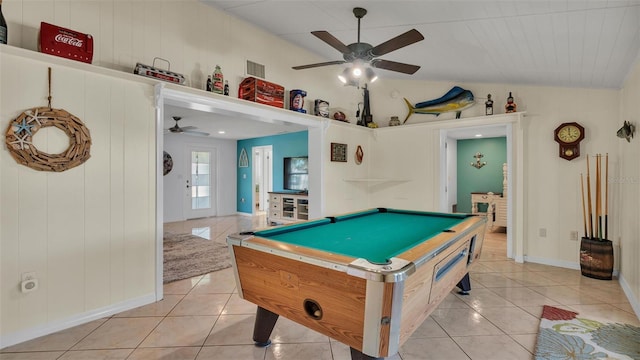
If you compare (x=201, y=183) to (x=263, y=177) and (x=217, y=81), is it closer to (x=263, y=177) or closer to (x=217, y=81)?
(x=263, y=177)

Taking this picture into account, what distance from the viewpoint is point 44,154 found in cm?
216

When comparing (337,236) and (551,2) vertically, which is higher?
→ (551,2)

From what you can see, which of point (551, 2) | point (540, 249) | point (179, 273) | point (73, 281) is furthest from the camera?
point (540, 249)

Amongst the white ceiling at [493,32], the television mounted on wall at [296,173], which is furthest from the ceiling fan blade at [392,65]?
the television mounted on wall at [296,173]

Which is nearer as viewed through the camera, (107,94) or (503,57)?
(107,94)

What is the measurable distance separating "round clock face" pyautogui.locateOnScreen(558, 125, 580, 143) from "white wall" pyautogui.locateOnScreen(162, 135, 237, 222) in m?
7.48

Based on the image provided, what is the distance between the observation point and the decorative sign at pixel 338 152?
4719 mm

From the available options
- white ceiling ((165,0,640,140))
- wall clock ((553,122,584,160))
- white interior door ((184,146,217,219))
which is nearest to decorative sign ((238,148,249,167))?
white interior door ((184,146,217,219))

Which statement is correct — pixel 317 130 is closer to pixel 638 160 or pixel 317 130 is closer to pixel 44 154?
pixel 44 154

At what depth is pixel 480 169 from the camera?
22.5 feet

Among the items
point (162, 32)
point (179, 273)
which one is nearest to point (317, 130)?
point (162, 32)

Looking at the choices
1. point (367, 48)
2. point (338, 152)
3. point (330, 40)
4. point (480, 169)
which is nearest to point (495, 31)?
point (367, 48)

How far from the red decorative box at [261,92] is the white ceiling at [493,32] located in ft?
2.40

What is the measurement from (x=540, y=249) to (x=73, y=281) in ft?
17.1
